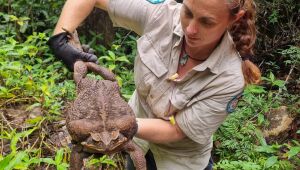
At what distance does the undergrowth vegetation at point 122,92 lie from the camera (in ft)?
10.9

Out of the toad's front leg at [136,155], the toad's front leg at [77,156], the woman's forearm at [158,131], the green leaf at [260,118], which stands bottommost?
the green leaf at [260,118]

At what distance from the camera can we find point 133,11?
246 centimetres

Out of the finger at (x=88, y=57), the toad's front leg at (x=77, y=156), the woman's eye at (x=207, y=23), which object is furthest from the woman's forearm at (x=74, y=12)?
the toad's front leg at (x=77, y=156)

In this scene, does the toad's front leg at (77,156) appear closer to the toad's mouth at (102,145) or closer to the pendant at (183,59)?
the toad's mouth at (102,145)

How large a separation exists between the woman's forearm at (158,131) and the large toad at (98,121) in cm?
35

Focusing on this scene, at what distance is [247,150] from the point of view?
13.1 feet

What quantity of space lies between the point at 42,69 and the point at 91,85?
2.11 m

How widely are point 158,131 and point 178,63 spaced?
0.40 metres

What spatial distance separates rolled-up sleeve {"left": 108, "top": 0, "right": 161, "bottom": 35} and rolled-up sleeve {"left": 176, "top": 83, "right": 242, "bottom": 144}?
22.0 inches

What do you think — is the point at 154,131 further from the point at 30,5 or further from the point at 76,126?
the point at 30,5

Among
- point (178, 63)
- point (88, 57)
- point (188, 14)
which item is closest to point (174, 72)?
point (178, 63)

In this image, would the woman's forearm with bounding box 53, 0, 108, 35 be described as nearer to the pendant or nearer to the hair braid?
the pendant

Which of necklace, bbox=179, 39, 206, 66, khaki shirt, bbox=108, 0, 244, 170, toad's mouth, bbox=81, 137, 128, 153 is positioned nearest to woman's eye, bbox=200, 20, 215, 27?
khaki shirt, bbox=108, 0, 244, 170

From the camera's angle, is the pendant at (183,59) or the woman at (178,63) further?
the pendant at (183,59)
